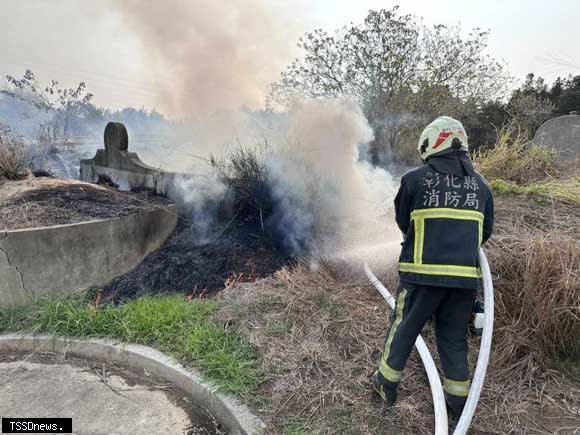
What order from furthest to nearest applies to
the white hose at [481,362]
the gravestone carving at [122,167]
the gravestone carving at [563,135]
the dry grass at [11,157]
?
the gravestone carving at [563,135]
the gravestone carving at [122,167]
the dry grass at [11,157]
the white hose at [481,362]

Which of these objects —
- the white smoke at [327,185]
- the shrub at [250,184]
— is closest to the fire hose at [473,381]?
the white smoke at [327,185]

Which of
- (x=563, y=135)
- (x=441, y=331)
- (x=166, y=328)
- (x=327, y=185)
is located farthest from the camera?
(x=563, y=135)

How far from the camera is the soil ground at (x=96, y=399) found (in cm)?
260

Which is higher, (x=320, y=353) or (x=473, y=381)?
(x=473, y=381)

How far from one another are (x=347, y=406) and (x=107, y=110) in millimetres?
15386

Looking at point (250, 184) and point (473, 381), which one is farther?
point (250, 184)

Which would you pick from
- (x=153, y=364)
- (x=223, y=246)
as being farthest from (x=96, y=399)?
(x=223, y=246)

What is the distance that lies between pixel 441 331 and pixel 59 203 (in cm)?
533

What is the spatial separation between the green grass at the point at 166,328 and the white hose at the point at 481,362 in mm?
1323

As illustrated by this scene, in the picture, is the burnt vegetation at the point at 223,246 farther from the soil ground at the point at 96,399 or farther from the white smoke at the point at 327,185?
the soil ground at the point at 96,399

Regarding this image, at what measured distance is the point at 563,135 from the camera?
960cm

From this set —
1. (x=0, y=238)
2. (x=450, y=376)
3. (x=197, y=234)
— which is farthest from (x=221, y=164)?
(x=450, y=376)

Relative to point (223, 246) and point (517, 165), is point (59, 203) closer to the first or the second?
point (223, 246)

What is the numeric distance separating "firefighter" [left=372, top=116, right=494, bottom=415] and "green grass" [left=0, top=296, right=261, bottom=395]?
1.06 metres
